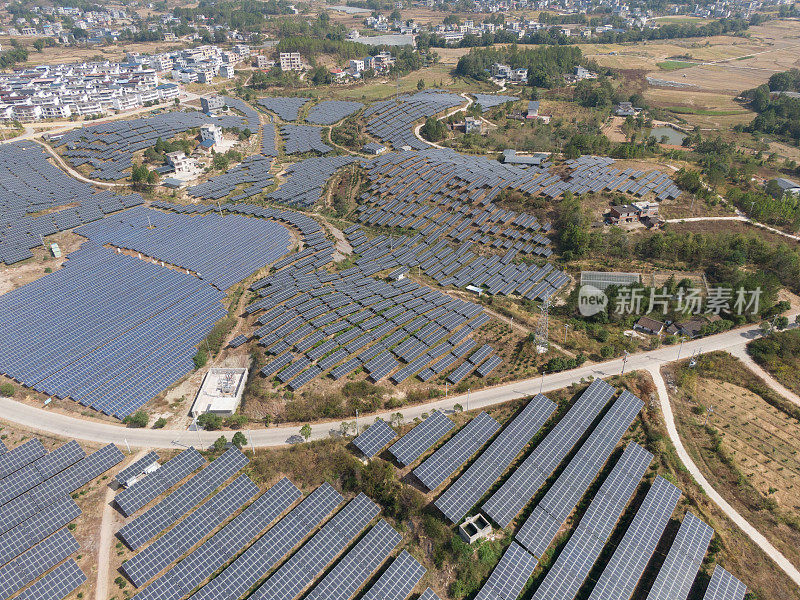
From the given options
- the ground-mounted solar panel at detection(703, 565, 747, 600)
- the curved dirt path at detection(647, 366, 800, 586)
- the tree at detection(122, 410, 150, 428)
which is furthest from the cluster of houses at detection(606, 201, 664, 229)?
the tree at detection(122, 410, 150, 428)

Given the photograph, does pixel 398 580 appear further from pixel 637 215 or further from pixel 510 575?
pixel 637 215

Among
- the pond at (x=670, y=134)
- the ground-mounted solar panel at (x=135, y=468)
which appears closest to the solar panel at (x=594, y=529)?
the ground-mounted solar panel at (x=135, y=468)

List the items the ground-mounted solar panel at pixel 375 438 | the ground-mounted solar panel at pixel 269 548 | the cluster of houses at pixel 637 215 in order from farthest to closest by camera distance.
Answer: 1. the cluster of houses at pixel 637 215
2. the ground-mounted solar panel at pixel 375 438
3. the ground-mounted solar panel at pixel 269 548

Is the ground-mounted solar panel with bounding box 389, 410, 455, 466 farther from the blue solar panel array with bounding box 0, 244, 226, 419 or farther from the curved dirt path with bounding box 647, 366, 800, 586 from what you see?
the blue solar panel array with bounding box 0, 244, 226, 419

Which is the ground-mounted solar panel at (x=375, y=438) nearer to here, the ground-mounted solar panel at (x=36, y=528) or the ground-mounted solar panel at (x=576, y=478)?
the ground-mounted solar panel at (x=576, y=478)

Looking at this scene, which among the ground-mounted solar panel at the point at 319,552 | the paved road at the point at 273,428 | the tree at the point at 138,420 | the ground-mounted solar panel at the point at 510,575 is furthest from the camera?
the tree at the point at 138,420

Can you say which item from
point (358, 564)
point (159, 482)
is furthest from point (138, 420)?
point (358, 564)

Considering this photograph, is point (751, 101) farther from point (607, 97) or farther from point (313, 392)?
point (313, 392)
